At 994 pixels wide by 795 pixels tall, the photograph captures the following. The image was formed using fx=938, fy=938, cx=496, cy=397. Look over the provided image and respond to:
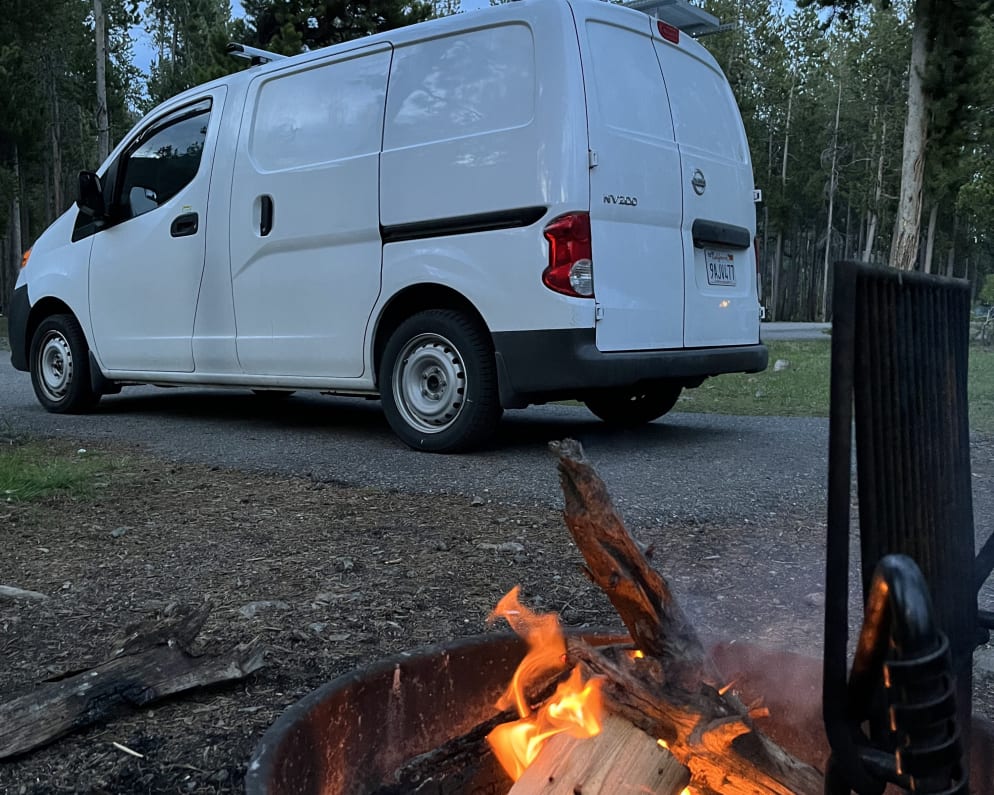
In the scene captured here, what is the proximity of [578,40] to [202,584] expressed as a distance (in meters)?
3.34

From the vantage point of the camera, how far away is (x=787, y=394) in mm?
8633

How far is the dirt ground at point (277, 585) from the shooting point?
5.97 feet

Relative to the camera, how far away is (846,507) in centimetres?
93

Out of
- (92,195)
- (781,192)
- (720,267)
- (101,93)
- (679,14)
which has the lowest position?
(720,267)

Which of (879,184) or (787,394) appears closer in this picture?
(787,394)

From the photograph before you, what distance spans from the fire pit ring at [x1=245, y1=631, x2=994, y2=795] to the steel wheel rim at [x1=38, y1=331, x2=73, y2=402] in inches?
249

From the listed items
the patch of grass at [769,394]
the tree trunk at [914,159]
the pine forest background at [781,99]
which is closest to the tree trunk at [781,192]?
the pine forest background at [781,99]

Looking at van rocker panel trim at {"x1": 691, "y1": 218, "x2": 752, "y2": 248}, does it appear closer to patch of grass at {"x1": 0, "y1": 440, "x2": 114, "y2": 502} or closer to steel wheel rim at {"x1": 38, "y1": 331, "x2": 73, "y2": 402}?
patch of grass at {"x1": 0, "y1": 440, "x2": 114, "y2": 502}

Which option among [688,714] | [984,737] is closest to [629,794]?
[688,714]

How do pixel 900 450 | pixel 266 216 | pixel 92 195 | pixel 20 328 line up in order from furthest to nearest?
pixel 20 328 → pixel 92 195 → pixel 266 216 → pixel 900 450

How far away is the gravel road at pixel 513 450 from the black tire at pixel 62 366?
0.72 ft

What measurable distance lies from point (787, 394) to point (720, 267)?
3453mm

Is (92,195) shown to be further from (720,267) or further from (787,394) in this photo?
(787,394)

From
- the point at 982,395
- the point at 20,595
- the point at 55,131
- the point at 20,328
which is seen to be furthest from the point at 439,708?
the point at 55,131
